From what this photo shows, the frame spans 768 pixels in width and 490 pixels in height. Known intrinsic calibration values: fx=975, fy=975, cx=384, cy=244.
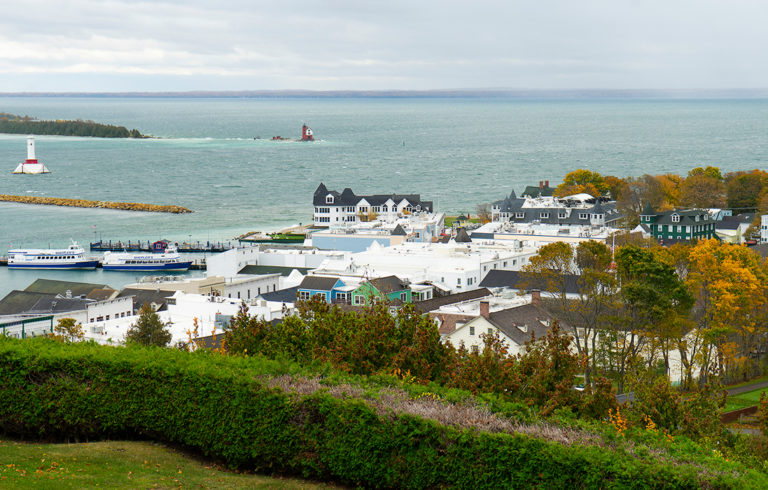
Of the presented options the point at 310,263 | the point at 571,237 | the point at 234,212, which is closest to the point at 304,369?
the point at 310,263

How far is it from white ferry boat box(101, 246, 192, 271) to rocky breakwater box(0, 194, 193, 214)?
3107cm

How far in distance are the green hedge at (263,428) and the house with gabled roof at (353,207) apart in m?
68.3

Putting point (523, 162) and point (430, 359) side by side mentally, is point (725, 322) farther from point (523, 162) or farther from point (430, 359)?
point (523, 162)

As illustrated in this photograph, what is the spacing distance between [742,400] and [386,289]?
1929cm

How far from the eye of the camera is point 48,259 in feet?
224

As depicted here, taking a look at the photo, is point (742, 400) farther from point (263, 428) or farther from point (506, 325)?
point (263, 428)

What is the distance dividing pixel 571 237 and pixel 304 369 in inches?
2060

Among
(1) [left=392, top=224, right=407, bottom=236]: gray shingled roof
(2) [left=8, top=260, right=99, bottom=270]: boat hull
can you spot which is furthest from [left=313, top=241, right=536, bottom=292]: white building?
(2) [left=8, top=260, right=99, bottom=270]: boat hull

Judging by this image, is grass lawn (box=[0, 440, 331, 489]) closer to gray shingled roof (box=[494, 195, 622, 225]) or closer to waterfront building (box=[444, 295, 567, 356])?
waterfront building (box=[444, 295, 567, 356])

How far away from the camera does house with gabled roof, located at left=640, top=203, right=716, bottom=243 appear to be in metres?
68.8

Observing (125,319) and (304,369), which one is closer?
(304,369)

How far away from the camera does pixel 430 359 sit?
1848 cm

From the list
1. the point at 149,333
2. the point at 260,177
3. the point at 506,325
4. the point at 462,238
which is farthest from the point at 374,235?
the point at 260,177

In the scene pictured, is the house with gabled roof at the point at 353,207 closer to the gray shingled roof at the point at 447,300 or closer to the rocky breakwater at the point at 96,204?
the rocky breakwater at the point at 96,204
